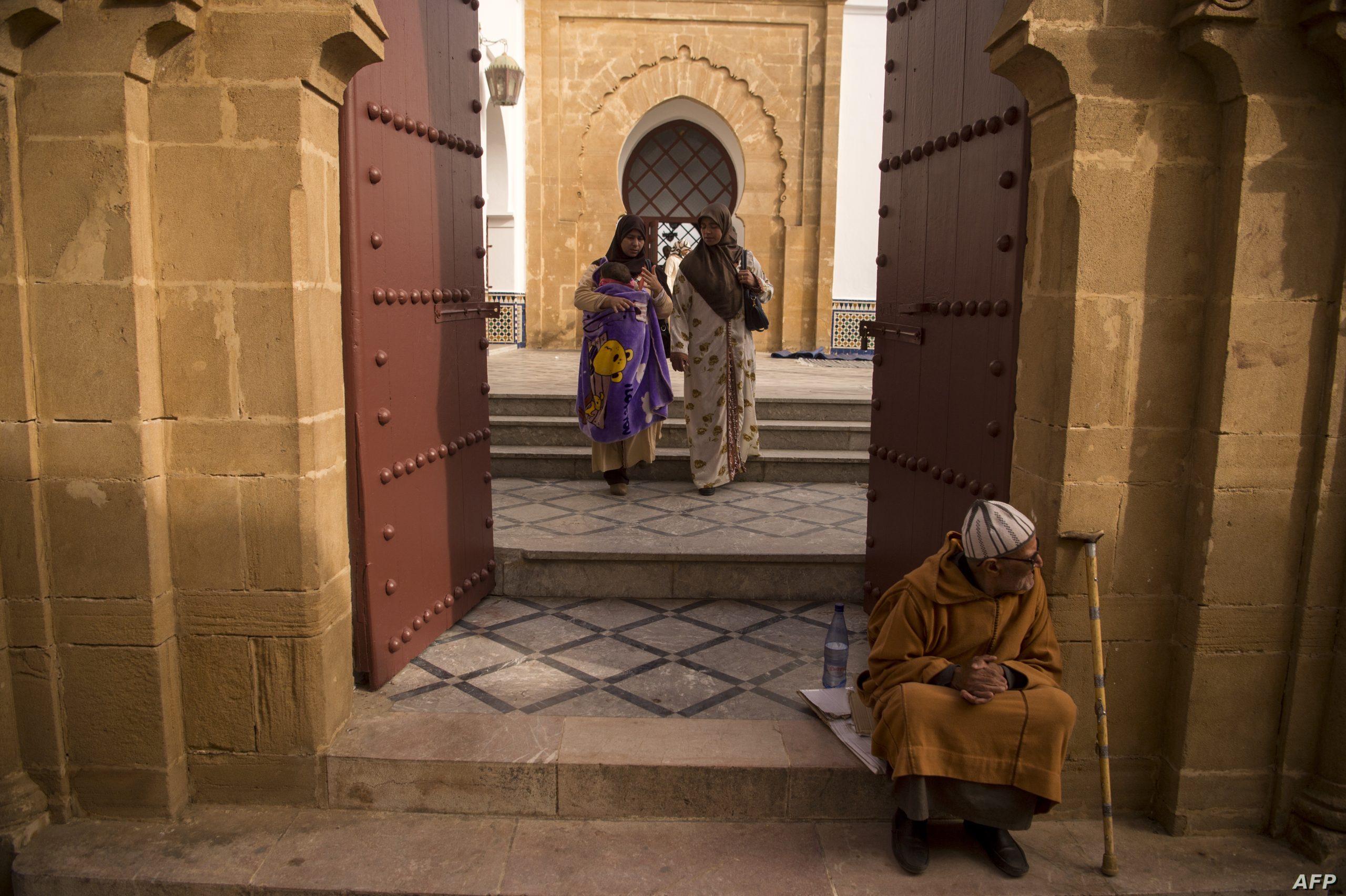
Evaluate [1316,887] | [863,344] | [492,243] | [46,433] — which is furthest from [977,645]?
[492,243]

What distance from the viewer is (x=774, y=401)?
23.0 ft

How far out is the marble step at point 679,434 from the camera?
6.45 meters

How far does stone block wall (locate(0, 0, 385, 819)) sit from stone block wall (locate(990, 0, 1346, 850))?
6.65ft

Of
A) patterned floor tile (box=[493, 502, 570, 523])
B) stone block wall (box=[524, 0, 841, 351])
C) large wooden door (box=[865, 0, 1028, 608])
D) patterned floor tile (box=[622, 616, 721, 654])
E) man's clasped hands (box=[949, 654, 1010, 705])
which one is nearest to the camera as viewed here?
man's clasped hands (box=[949, 654, 1010, 705])

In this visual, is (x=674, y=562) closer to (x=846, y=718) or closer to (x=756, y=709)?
(x=756, y=709)

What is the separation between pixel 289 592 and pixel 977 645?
76.7 inches

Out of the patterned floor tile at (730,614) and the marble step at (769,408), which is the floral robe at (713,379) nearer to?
the marble step at (769,408)

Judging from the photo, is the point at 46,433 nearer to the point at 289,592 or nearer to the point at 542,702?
the point at 289,592

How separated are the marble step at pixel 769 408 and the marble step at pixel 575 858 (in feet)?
13.8

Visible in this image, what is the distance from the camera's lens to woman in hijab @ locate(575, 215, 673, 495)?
5.24 m

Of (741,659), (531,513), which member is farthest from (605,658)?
(531,513)

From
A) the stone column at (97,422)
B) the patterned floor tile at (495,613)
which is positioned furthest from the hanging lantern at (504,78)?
the stone column at (97,422)

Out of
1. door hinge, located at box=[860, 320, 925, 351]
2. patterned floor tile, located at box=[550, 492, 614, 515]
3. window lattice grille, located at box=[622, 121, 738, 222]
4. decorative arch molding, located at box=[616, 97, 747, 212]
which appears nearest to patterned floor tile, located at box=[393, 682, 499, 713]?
patterned floor tile, located at box=[550, 492, 614, 515]

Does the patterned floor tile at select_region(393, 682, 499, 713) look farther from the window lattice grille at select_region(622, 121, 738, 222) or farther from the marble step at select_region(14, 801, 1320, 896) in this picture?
the window lattice grille at select_region(622, 121, 738, 222)
